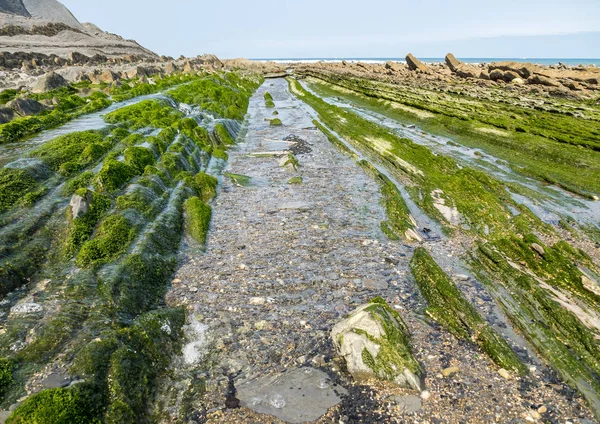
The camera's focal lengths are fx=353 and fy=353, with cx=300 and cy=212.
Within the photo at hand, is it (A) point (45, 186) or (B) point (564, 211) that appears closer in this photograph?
(A) point (45, 186)

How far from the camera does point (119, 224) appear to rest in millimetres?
11078

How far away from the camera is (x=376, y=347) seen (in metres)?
6.93

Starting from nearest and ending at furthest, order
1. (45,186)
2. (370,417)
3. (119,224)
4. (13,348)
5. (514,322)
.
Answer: (370,417) < (13,348) < (514,322) < (119,224) < (45,186)

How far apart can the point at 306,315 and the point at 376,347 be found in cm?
209

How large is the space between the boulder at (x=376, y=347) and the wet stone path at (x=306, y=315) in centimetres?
22

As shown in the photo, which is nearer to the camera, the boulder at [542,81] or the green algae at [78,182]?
the green algae at [78,182]

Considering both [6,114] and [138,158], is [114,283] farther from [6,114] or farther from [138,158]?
[6,114]

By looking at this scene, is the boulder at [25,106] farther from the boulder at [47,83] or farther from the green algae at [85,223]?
the green algae at [85,223]

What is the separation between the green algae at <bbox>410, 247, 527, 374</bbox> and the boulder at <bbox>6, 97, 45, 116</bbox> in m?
24.2

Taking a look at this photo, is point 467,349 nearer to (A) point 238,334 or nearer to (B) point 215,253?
(A) point 238,334

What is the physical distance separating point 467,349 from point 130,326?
7.15 m

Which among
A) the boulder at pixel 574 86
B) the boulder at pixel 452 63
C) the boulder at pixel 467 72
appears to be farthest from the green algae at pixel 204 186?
the boulder at pixel 452 63

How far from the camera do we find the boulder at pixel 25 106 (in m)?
21.3

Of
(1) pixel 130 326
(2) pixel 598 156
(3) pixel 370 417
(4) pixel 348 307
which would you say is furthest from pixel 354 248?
(2) pixel 598 156
